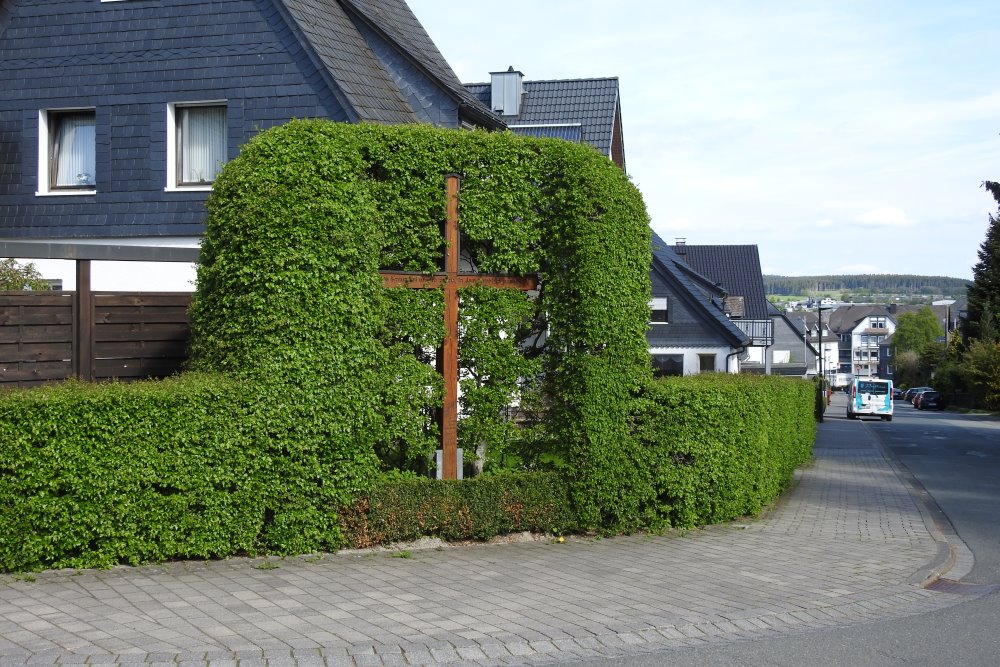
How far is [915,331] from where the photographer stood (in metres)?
154

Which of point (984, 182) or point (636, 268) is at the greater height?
point (984, 182)

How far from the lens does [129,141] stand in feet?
56.9

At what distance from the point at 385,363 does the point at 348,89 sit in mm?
8044

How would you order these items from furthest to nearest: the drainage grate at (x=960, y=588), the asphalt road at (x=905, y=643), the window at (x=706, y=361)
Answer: the window at (x=706, y=361), the drainage grate at (x=960, y=588), the asphalt road at (x=905, y=643)

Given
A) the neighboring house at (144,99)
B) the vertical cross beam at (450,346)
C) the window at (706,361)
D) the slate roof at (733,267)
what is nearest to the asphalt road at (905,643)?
the vertical cross beam at (450,346)

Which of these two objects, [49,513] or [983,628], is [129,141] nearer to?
[49,513]

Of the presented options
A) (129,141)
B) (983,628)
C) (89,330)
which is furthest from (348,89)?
(983,628)

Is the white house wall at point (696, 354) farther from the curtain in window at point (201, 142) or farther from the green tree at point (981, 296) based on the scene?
the green tree at point (981, 296)

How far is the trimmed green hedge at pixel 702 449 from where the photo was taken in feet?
35.7

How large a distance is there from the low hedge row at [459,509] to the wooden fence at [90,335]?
2.74 m

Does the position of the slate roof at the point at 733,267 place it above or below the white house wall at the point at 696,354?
above

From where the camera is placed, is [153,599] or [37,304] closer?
[153,599]

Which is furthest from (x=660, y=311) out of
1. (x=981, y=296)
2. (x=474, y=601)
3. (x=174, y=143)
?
(x=981, y=296)

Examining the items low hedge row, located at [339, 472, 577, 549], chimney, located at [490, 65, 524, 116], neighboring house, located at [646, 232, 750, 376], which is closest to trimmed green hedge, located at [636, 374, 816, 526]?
low hedge row, located at [339, 472, 577, 549]
